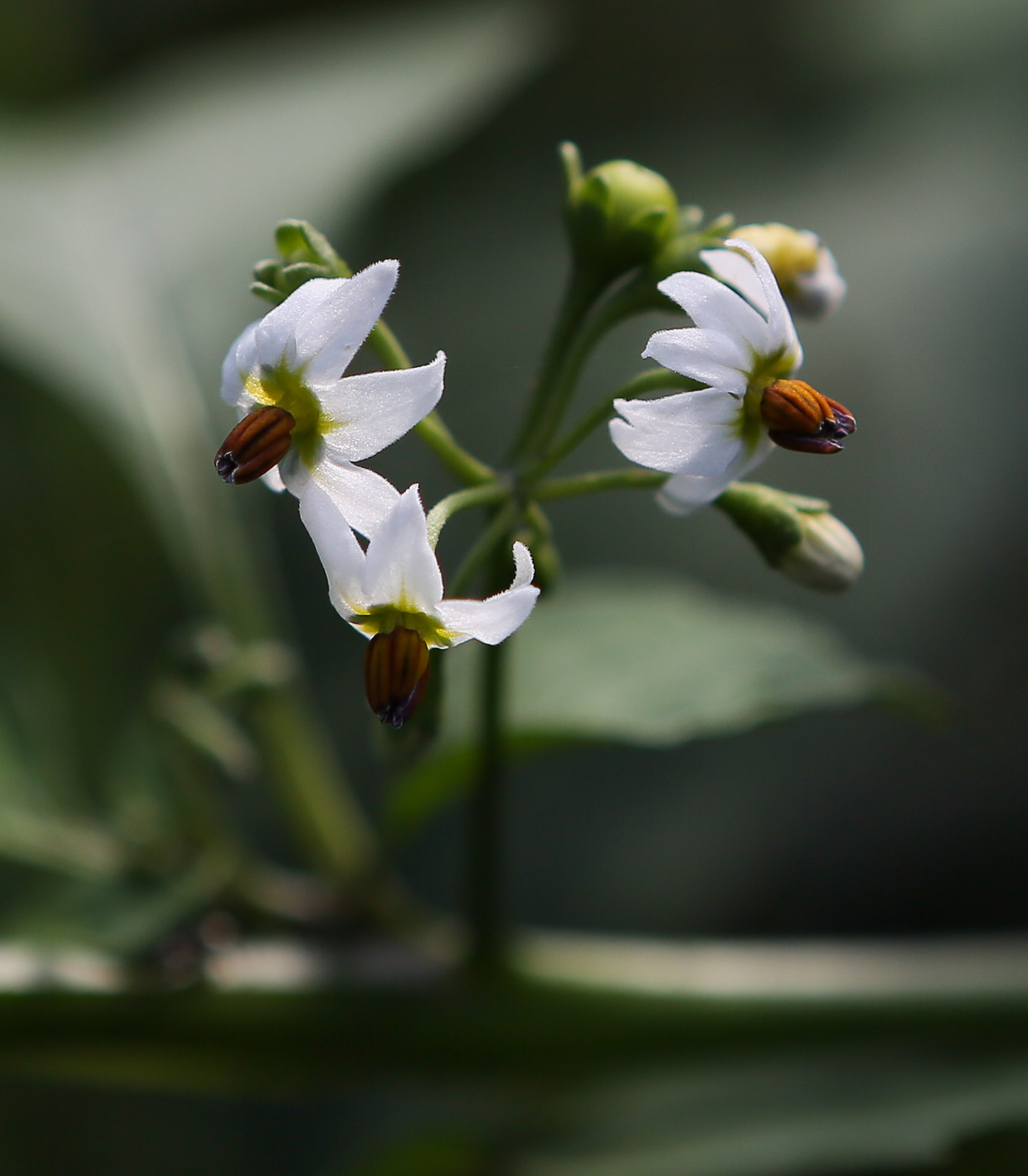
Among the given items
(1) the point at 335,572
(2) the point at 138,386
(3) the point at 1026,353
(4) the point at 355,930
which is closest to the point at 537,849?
(4) the point at 355,930

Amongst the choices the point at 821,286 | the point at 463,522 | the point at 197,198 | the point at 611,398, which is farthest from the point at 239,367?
the point at 197,198

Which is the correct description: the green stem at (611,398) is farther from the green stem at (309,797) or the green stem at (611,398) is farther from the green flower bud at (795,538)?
the green stem at (309,797)

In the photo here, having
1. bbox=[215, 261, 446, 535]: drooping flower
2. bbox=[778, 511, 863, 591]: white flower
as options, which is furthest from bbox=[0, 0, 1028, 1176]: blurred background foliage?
bbox=[215, 261, 446, 535]: drooping flower

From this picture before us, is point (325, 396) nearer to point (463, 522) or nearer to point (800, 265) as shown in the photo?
point (800, 265)

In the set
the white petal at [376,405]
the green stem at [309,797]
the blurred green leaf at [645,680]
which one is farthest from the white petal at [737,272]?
the green stem at [309,797]

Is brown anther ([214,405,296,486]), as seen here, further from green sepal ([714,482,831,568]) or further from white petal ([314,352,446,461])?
green sepal ([714,482,831,568])

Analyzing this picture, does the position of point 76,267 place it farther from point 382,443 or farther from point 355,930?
point 382,443
